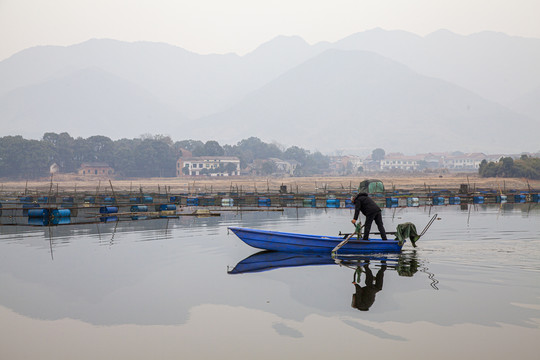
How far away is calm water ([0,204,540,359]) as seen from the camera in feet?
37.7

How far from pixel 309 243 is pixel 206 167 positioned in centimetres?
13261

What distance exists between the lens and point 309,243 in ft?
72.2

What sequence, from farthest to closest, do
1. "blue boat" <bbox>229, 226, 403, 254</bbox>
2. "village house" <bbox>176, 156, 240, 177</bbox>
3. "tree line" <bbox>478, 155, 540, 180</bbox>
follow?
1. "village house" <bbox>176, 156, 240, 177</bbox>
2. "tree line" <bbox>478, 155, 540, 180</bbox>
3. "blue boat" <bbox>229, 226, 403, 254</bbox>

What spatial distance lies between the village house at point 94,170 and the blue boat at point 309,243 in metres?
124

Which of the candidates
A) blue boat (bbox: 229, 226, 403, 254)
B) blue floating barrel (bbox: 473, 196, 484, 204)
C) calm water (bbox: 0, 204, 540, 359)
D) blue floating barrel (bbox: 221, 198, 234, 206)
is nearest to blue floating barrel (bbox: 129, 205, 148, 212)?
blue floating barrel (bbox: 221, 198, 234, 206)

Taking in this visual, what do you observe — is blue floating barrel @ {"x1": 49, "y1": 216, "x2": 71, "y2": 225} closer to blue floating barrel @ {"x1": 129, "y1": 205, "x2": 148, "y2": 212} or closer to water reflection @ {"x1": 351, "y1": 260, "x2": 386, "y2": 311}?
blue floating barrel @ {"x1": 129, "y1": 205, "x2": 148, "y2": 212}

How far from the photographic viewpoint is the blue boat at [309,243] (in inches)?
854

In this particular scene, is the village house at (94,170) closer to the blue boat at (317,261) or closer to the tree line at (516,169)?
the tree line at (516,169)

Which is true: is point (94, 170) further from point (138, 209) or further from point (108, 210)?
point (108, 210)

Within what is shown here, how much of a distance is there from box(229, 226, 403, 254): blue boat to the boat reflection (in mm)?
268

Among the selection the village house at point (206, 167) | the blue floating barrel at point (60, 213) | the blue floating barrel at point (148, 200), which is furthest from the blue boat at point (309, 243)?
the village house at point (206, 167)

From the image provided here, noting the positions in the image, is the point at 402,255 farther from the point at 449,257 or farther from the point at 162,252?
the point at 162,252

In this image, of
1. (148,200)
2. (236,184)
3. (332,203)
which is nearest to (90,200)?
(148,200)

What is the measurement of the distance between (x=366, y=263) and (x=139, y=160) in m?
130
